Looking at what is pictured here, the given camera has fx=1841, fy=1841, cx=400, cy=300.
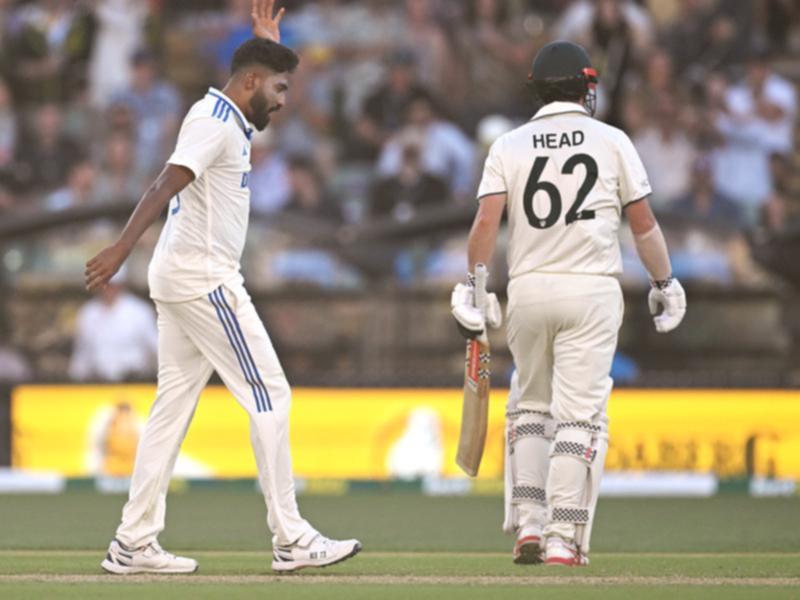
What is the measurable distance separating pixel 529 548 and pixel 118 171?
30.0ft

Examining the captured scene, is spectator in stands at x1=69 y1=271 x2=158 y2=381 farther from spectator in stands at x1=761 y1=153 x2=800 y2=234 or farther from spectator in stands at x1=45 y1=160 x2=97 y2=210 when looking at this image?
spectator in stands at x1=761 y1=153 x2=800 y2=234

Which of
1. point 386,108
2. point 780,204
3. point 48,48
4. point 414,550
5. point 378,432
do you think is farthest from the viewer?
point 48,48

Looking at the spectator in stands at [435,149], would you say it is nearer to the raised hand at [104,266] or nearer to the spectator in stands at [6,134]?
the spectator in stands at [6,134]

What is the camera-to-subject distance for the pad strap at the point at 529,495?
25.5 feet

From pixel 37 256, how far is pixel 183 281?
7.01 metres

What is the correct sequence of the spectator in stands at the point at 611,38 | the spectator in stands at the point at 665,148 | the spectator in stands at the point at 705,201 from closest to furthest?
1. the spectator in stands at the point at 705,201
2. the spectator in stands at the point at 665,148
3. the spectator in stands at the point at 611,38

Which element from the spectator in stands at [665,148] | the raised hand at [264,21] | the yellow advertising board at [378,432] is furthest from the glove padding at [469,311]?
the spectator in stands at [665,148]

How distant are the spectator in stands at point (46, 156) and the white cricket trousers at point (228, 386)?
9.20 m

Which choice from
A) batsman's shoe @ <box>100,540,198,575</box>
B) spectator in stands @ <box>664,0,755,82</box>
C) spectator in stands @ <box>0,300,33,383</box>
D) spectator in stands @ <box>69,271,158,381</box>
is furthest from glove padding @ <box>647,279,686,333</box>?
spectator in stands @ <box>664,0,755,82</box>

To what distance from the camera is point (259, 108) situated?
7.41 m

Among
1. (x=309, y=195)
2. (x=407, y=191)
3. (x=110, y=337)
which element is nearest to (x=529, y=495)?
(x=110, y=337)

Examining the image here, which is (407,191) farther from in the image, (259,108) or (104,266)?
(104,266)

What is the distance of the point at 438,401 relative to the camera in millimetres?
13805

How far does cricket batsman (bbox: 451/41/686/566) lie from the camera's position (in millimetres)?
7488
